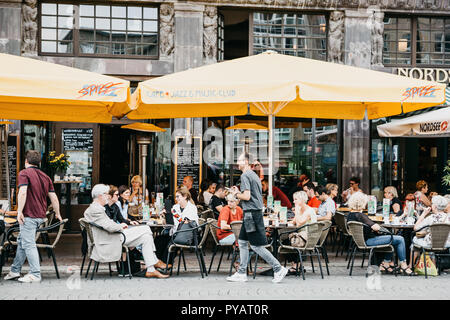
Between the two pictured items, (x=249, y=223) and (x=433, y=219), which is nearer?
(x=249, y=223)

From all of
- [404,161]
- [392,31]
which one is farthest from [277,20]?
[404,161]

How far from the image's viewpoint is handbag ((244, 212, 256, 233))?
803cm

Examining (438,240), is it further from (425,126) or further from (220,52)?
(220,52)

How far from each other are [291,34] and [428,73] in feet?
11.6

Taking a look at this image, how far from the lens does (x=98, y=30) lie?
1339cm

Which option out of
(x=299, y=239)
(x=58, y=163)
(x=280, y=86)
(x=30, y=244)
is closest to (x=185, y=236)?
(x=299, y=239)

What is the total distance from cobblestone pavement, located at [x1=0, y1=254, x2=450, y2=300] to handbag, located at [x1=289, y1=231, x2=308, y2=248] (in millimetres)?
513

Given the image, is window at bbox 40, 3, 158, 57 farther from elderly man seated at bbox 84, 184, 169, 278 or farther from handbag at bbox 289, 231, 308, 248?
handbag at bbox 289, 231, 308, 248

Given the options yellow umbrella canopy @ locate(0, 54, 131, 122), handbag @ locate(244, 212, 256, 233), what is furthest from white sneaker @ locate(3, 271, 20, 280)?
handbag @ locate(244, 212, 256, 233)

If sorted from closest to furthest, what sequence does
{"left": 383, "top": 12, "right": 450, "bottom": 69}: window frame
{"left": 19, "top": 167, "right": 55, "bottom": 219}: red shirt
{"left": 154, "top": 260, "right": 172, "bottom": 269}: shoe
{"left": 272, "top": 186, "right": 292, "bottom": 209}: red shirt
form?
{"left": 19, "top": 167, "right": 55, "bottom": 219}: red shirt < {"left": 154, "top": 260, "right": 172, "bottom": 269}: shoe < {"left": 272, "top": 186, "right": 292, "bottom": 209}: red shirt < {"left": 383, "top": 12, "right": 450, "bottom": 69}: window frame

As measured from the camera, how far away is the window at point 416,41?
14227mm

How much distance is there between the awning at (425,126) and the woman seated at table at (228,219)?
4.48 meters

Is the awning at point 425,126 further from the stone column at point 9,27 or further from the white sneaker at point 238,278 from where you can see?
the stone column at point 9,27

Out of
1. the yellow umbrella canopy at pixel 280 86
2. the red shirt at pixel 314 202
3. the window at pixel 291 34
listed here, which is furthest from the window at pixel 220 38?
the red shirt at pixel 314 202
